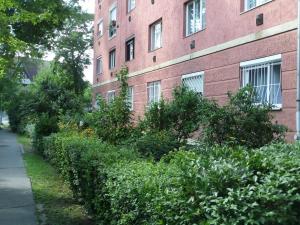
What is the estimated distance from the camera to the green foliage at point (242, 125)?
800cm

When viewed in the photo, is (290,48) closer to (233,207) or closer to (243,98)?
(243,98)

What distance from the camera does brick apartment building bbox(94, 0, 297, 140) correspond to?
34.7ft

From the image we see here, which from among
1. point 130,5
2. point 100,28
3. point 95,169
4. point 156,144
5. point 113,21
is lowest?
point 95,169

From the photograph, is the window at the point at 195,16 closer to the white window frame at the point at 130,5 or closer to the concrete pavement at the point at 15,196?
the concrete pavement at the point at 15,196

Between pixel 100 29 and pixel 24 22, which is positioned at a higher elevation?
pixel 100 29

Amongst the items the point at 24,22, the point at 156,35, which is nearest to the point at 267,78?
the point at 24,22

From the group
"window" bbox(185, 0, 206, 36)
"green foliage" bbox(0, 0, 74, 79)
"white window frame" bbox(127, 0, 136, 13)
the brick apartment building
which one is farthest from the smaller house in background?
"window" bbox(185, 0, 206, 36)

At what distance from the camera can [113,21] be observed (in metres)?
27.2

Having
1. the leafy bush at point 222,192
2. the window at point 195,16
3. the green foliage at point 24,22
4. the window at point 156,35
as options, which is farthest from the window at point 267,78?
the window at point 156,35

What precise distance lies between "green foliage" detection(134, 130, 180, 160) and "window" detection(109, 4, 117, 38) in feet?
60.8

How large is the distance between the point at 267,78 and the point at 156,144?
3940mm

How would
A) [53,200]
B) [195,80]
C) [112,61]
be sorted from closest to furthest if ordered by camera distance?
[53,200] < [195,80] < [112,61]

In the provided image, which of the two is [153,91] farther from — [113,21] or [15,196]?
[15,196]

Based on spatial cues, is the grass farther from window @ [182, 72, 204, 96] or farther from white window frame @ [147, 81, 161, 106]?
white window frame @ [147, 81, 161, 106]
